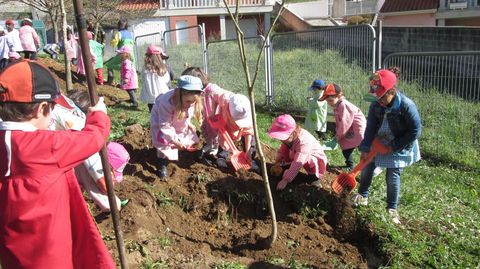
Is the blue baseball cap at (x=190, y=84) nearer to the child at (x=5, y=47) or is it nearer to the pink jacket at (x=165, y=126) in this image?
the pink jacket at (x=165, y=126)

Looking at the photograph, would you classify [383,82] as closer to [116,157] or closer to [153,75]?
[116,157]

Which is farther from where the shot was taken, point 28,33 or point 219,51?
point 28,33

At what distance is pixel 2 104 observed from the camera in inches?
95.3

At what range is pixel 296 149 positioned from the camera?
190 inches

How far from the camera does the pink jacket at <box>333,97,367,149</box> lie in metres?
6.02

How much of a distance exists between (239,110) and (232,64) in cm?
637

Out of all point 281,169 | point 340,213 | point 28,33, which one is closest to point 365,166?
point 340,213

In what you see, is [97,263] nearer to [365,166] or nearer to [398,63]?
[365,166]

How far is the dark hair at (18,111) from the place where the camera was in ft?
7.97

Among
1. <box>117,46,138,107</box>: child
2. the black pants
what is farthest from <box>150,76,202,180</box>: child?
<box>117,46,138,107</box>: child

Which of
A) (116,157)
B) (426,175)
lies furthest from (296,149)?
(426,175)

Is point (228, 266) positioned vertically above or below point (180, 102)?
below

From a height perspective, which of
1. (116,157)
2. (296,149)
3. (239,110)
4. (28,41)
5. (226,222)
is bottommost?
(226,222)

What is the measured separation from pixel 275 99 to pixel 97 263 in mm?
7850
